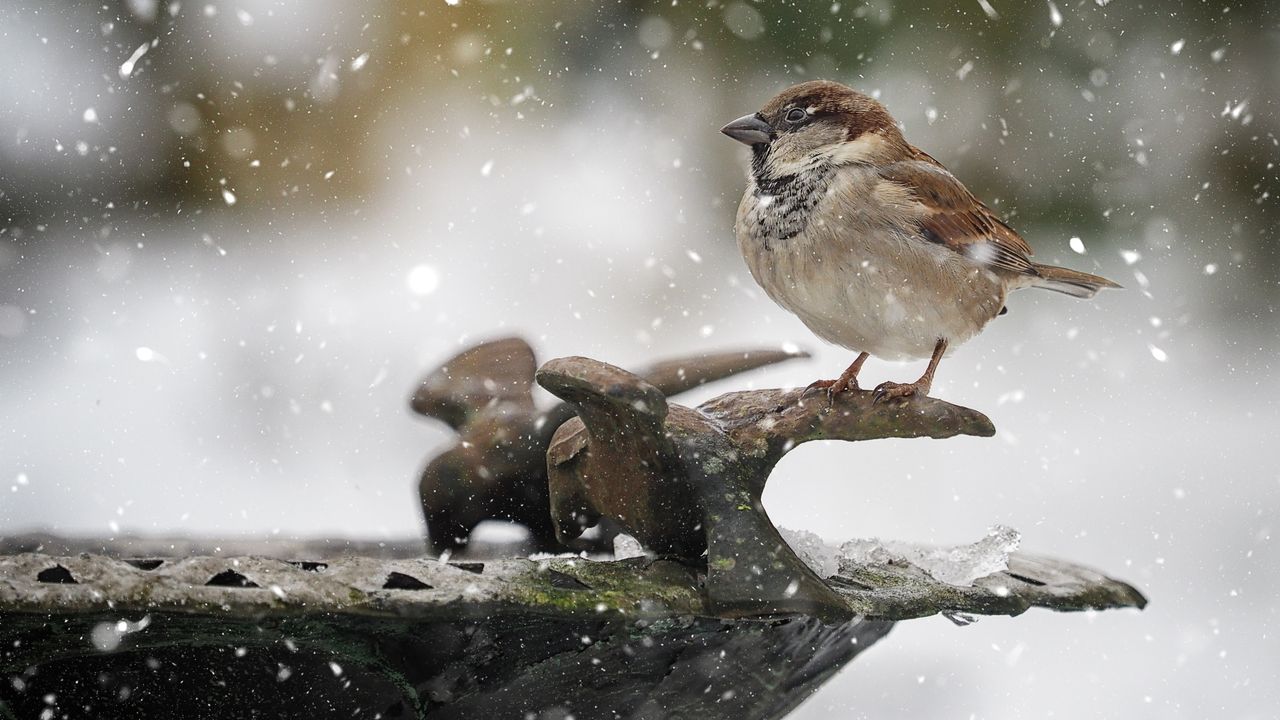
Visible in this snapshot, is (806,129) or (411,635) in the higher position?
(806,129)

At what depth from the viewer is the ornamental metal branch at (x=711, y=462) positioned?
76 centimetres

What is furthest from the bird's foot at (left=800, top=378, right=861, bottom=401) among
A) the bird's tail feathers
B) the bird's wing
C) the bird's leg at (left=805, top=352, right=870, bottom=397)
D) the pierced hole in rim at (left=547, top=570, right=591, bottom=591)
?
the pierced hole in rim at (left=547, top=570, right=591, bottom=591)

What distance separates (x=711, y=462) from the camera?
84 cm

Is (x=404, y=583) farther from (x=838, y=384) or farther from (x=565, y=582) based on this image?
(x=838, y=384)

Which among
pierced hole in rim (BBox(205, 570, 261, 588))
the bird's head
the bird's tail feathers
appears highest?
the bird's head

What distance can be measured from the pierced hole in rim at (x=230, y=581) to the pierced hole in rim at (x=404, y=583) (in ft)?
0.25

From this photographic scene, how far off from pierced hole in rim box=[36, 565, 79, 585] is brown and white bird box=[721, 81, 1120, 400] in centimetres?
71

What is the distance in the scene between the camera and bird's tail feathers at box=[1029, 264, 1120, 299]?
130 centimetres

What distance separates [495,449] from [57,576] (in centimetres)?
51

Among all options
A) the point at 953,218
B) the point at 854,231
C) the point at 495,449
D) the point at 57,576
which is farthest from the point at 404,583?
the point at 953,218

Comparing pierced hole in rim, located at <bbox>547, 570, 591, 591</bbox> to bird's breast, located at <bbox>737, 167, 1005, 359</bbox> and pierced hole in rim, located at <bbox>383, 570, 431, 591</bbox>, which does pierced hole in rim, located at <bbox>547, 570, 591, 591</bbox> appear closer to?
pierced hole in rim, located at <bbox>383, 570, 431, 591</bbox>

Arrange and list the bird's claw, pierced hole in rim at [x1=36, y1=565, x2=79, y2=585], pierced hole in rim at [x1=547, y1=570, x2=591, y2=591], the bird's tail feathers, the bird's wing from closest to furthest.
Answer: pierced hole in rim at [x1=36, y1=565, x2=79, y2=585]
pierced hole in rim at [x1=547, y1=570, x2=591, y2=591]
the bird's claw
the bird's wing
the bird's tail feathers

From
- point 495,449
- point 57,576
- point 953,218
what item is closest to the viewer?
point 57,576

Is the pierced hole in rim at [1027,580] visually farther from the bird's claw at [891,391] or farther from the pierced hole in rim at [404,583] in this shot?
the pierced hole in rim at [404,583]
